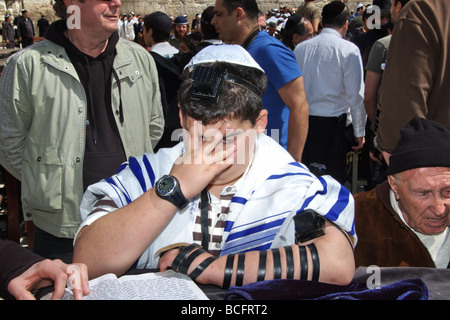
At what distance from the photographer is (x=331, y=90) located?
4.00 metres

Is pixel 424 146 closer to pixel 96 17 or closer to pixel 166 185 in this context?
pixel 166 185

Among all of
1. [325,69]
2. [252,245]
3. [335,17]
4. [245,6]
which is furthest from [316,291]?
[335,17]

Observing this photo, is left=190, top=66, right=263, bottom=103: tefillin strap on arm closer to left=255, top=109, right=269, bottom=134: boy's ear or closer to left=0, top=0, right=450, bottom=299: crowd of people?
left=0, top=0, right=450, bottom=299: crowd of people

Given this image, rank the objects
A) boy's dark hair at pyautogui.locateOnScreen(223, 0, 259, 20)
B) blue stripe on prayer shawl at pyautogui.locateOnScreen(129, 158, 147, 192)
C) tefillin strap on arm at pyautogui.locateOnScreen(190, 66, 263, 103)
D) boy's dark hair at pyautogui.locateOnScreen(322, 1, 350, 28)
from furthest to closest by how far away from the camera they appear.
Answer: boy's dark hair at pyautogui.locateOnScreen(322, 1, 350, 28)
boy's dark hair at pyautogui.locateOnScreen(223, 0, 259, 20)
blue stripe on prayer shawl at pyautogui.locateOnScreen(129, 158, 147, 192)
tefillin strap on arm at pyautogui.locateOnScreen(190, 66, 263, 103)

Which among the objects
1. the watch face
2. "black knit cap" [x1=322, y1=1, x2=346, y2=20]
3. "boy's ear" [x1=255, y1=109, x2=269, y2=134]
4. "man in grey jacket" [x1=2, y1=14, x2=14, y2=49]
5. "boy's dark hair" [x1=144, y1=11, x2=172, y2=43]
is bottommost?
"man in grey jacket" [x1=2, y1=14, x2=14, y2=49]

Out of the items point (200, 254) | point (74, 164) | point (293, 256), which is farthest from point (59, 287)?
point (74, 164)

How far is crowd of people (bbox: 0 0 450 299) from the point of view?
1359 mm

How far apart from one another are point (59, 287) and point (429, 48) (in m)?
1.77

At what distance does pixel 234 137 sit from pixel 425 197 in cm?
85

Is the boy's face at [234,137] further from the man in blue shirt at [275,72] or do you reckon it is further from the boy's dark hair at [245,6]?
the boy's dark hair at [245,6]

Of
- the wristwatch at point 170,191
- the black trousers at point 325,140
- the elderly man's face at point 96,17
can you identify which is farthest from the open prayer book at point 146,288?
the black trousers at point 325,140

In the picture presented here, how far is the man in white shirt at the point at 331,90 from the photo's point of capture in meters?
3.99

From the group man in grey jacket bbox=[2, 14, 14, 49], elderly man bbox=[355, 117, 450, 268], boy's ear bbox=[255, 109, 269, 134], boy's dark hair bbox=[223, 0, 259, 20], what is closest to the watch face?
boy's ear bbox=[255, 109, 269, 134]
